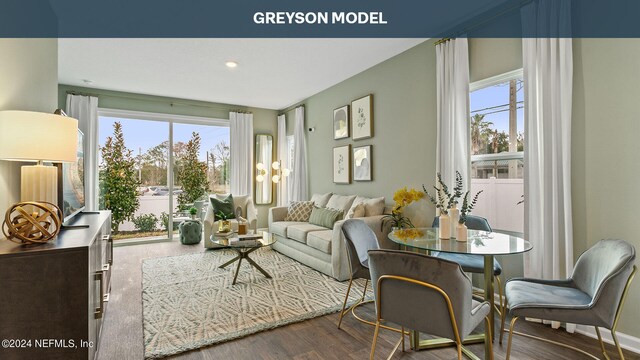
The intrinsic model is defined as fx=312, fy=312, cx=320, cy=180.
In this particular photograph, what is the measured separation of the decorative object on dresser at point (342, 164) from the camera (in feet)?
16.8

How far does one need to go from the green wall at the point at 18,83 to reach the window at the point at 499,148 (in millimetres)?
3800

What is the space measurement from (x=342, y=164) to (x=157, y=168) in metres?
3.74

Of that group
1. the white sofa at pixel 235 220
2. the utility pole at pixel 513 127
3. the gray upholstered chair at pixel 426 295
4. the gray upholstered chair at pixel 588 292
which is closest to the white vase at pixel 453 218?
the gray upholstered chair at pixel 588 292

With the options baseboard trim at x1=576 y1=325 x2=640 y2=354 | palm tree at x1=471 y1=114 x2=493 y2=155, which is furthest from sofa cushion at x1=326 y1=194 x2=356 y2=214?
baseboard trim at x1=576 y1=325 x2=640 y2=354

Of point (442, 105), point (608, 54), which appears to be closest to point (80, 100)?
point (442, 105)

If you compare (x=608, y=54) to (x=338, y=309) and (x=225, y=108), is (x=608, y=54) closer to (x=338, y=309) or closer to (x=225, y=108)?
(x=338, y=309)

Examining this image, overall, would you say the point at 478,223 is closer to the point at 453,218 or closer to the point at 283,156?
the point at 453,218

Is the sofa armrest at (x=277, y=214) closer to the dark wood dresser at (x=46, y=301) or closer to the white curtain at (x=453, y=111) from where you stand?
the white curtain at (x=453, y=111)

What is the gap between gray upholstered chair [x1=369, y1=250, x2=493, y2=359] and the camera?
1.53m

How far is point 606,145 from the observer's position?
2359mm

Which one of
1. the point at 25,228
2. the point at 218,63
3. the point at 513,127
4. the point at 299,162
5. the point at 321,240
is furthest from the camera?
the point at 299,162

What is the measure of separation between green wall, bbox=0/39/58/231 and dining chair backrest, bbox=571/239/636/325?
3389 millimetres

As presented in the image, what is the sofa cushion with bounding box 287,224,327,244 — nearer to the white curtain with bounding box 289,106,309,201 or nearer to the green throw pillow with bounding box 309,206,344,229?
the green throw pillow with bounding box 309,206,344,229

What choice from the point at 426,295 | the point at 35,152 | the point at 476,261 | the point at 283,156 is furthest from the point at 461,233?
the point at 283,156
